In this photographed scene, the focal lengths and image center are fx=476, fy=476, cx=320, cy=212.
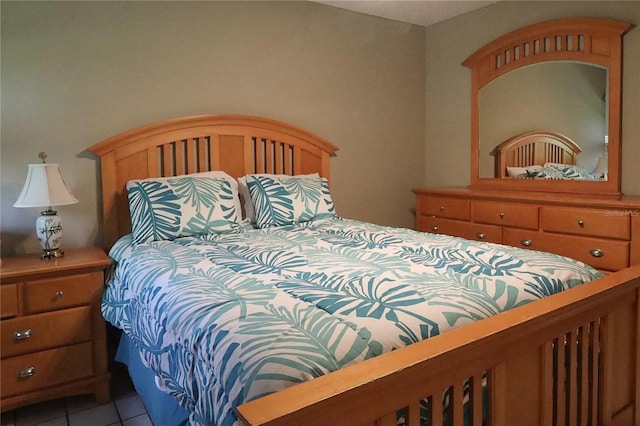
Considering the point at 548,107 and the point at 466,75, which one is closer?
the point at 548,107

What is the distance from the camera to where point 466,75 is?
12.4 ft

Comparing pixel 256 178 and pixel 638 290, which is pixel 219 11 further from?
pixel 638 290

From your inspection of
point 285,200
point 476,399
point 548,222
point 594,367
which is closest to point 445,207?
point 548,222

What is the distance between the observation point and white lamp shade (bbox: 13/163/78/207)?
2.25m

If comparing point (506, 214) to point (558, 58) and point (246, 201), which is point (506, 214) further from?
point (246, 201)

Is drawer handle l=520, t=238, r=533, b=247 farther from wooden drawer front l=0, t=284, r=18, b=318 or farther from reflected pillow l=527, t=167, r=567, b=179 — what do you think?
wooden drawer front l=0, t=284, r=18, b=318

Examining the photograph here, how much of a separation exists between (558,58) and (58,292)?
3.22 meters

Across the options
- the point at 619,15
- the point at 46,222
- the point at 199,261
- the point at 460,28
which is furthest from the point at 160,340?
the point at 460,28

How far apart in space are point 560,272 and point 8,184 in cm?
256

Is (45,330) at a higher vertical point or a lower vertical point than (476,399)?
lower

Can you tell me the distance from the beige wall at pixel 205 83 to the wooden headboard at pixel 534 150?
32.0 inches

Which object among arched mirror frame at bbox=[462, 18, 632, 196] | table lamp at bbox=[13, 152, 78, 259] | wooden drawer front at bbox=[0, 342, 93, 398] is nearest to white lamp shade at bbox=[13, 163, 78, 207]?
table lamp at bbox=[13, 152, 78, 259]

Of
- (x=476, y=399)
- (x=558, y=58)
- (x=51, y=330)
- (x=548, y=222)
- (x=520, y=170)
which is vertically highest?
(x=558, y=58)

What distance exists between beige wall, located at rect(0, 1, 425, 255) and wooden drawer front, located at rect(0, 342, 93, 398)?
0.66 m
